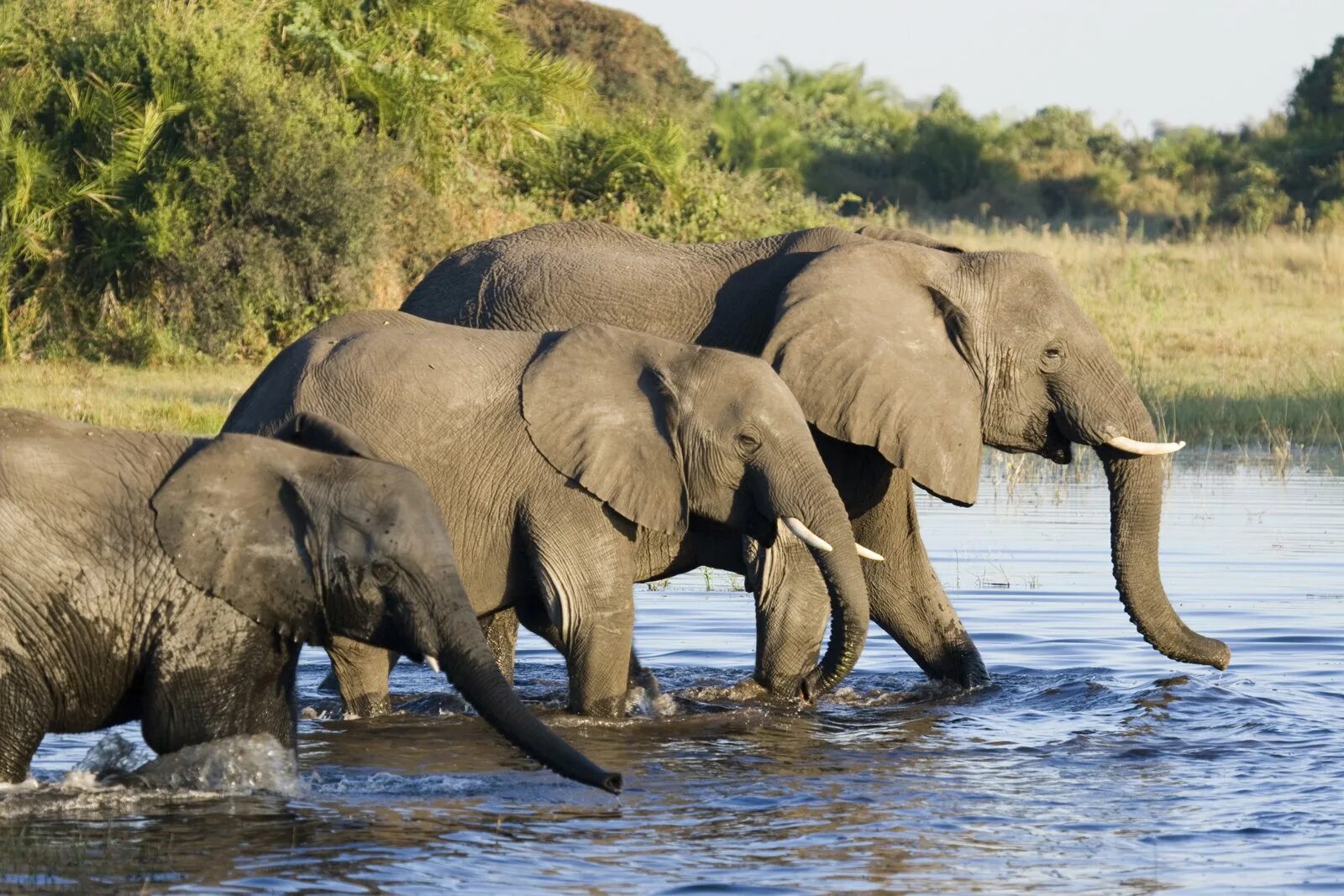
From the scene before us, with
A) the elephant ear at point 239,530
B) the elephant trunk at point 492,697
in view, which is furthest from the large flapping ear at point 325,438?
the elephant trunk at point 492,697

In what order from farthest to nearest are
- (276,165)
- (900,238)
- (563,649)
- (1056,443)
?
(276,165) → (900,238) → (1056,443) → (563,649)

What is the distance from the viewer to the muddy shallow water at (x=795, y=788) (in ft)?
18.3

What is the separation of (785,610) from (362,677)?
1460mm

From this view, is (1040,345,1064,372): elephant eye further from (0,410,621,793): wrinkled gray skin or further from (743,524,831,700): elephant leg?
(0,410,621,793): wrinkled gray skin

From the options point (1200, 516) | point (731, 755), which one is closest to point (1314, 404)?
point (1200, 516)

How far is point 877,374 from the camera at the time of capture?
308 inches

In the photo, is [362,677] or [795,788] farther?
[362,677]

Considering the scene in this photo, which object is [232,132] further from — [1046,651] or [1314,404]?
[1046,651]

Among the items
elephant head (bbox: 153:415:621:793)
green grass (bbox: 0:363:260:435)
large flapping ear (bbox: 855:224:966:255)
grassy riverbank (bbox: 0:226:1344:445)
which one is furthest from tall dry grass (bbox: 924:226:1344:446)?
elephant head (bbox: 153:415:621:793)

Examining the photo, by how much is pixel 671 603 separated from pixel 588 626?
137 inches

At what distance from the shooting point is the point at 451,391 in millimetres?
7125

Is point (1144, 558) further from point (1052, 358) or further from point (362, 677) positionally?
point (362, 677)

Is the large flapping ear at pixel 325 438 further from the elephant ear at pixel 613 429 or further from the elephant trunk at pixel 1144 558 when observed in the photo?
the elephant trunk at pixel 1144 558

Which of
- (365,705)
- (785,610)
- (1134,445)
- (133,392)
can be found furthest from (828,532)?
(133,392)
